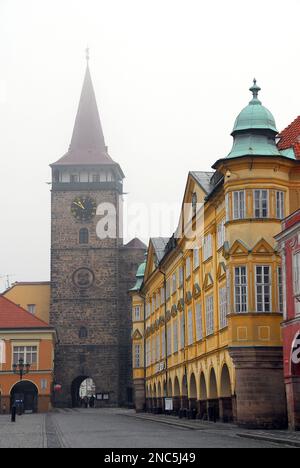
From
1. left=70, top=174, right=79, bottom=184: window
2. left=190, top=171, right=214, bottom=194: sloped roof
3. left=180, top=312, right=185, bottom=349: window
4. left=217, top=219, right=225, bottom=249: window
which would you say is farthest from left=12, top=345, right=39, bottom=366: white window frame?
left=217, top=219, right=225, bottom=249: window

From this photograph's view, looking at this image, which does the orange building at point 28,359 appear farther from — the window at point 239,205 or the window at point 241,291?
the window at point 241,291

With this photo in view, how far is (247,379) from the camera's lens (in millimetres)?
37812

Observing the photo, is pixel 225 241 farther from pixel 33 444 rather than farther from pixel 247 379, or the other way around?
pixel 33 444

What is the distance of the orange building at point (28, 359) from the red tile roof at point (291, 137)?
146 feet

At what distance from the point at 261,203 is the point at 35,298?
68398 millimetres

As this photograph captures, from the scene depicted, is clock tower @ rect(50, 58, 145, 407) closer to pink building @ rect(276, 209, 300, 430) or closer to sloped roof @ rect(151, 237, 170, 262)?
sloped roof @ rect(151, 237, 170, 262)

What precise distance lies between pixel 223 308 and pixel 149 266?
34.1m

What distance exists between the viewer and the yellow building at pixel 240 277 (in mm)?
38000

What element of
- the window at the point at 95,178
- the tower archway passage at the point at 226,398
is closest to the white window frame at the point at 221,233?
the tower archway passage at the point at 226,398

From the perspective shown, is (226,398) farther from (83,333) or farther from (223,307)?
(83,333)

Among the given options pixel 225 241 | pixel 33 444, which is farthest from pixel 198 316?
pixel 33 444

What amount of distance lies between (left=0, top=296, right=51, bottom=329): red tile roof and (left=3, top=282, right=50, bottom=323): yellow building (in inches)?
690

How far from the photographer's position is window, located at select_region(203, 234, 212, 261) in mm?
46938

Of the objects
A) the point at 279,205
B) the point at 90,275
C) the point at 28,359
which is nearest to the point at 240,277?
the point at 279,205
